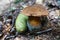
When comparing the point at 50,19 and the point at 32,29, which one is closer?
the point at 32,29

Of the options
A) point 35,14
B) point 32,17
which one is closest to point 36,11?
point 35,14

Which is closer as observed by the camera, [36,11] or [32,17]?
[36,11]

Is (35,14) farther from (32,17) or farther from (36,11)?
(32,17)

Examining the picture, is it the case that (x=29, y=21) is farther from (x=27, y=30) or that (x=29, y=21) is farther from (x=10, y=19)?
(x=10, y=19)

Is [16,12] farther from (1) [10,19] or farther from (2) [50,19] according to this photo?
(2) [50,19]

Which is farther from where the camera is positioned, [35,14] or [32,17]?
[32,17]

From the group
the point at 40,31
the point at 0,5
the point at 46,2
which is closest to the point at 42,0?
the point at 46,2

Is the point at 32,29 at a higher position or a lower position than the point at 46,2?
lower

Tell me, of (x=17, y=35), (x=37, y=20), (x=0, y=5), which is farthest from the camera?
(x=0, y=5)

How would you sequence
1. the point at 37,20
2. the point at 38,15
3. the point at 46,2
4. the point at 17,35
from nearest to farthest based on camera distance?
the point at 38,15
the point at 37,20
the point at 17,35
the point at 46,2
